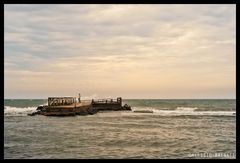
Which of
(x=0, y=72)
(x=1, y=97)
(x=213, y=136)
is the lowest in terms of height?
(x=213, y=136)

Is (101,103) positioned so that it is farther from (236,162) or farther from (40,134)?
(236,162)

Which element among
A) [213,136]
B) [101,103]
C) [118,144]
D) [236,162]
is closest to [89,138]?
[118,144]

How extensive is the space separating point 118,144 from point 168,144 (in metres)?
3.72

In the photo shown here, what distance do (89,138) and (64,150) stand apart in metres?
5.64

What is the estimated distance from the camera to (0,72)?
33.4ft

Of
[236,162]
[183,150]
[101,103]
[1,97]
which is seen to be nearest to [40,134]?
[183,150]

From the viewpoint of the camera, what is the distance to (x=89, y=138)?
87.2 feet
